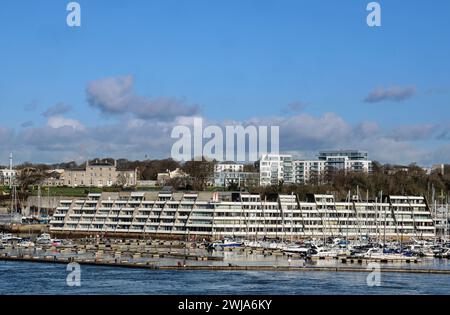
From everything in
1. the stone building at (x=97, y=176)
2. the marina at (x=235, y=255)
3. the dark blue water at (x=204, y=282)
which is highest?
the stone building at (x=97, y=176)

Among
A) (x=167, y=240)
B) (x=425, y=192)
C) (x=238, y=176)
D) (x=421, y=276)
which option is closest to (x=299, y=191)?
(x=425, y=192)

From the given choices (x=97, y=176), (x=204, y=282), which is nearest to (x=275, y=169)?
(x=97, y=176)

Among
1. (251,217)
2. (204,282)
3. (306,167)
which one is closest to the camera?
(204,282)

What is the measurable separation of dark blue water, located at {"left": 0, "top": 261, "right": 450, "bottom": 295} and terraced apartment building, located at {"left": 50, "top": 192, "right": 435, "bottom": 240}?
1505 cm

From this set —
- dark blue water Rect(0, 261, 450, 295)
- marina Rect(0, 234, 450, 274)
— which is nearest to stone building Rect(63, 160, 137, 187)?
marina Rect(0, 234, 450, 274)

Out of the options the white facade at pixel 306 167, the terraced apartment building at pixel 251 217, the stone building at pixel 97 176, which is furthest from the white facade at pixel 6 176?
the terraced apartment building at pixel 251 217

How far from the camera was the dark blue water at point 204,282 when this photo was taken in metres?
22.6

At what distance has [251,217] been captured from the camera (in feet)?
143

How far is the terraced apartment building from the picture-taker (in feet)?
142

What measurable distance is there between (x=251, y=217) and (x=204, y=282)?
63.1 ft

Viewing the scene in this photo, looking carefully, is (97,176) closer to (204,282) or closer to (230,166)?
(230,166)

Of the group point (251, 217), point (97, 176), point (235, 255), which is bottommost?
point (235, 255)

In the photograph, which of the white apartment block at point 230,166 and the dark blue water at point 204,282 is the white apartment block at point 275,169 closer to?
the white apartment block at point 230,166

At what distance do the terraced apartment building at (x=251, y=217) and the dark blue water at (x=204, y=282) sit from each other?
15.1m
